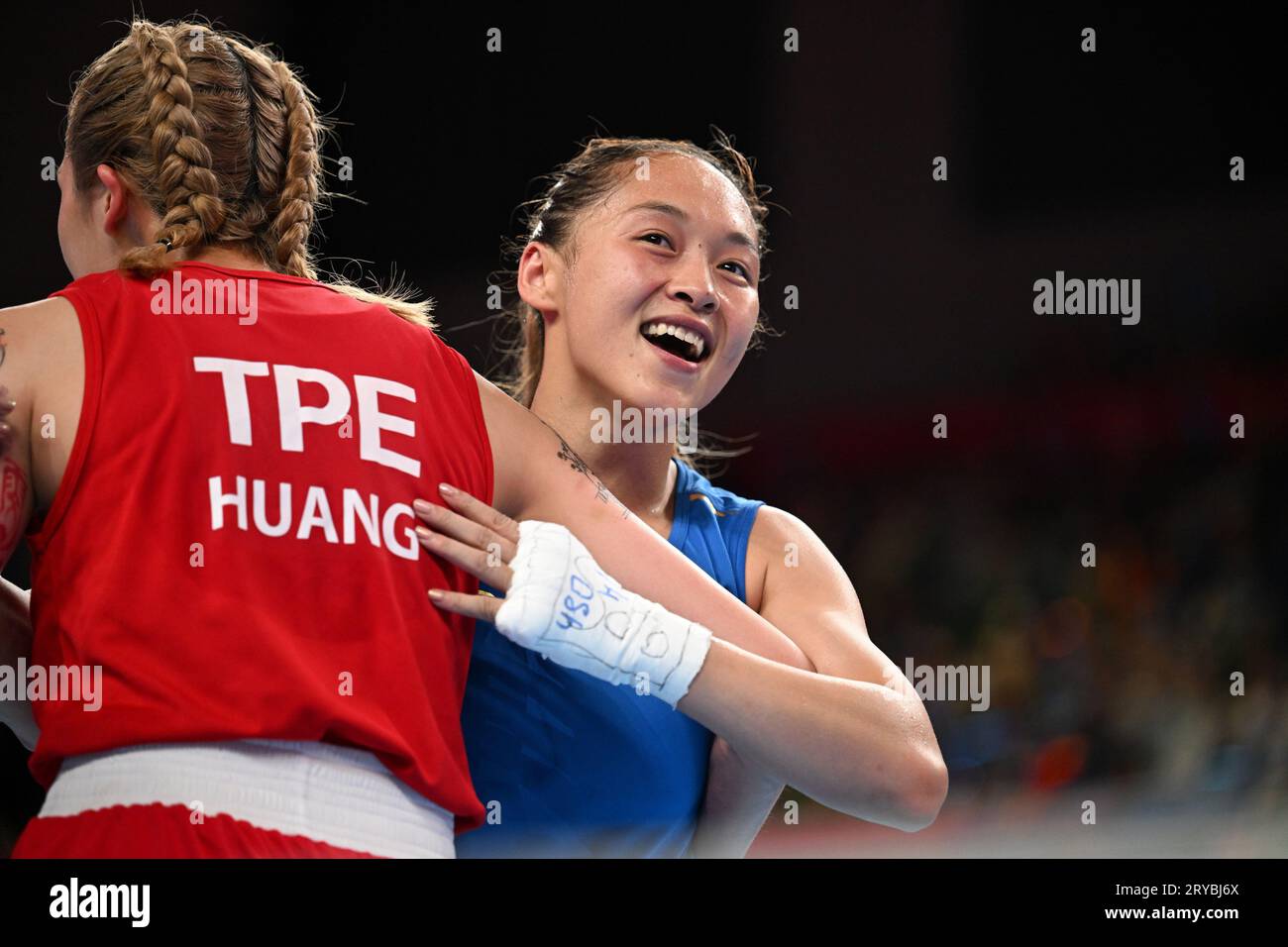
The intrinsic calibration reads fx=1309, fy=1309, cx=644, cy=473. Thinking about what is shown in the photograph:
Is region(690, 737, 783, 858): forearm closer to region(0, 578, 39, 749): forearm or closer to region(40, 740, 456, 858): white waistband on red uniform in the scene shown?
region(40, 740, 456, 858): white waistband on red uniform

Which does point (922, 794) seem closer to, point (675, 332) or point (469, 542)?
point (469, 542)

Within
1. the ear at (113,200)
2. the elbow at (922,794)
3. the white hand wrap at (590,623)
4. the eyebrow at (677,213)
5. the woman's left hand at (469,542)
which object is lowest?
the elbow at (922,794)

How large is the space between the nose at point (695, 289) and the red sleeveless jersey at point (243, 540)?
970 millimetres

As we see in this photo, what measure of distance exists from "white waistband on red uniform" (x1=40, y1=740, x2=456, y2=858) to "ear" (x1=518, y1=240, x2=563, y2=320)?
1.43m

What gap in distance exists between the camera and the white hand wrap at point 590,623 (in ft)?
6.05

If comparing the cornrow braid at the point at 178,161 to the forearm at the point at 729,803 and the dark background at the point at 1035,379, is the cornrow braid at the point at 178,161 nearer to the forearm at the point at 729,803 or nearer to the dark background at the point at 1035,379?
the forearm at the point at 729,803

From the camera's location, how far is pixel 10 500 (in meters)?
1.62

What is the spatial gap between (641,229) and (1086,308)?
369 cm

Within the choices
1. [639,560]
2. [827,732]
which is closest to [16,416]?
[639,560]

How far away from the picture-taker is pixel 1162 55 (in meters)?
5.64

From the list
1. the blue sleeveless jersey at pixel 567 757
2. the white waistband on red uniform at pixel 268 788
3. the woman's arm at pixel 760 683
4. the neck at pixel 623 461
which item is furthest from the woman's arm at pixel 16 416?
the neck at pixel 623 461

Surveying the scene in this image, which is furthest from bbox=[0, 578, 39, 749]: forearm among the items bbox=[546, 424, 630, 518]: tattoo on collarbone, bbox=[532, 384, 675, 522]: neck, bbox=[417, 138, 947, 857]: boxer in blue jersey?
bbox=[532, 384, 675, 522]: neck

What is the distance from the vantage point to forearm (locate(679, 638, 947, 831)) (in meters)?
1.95
